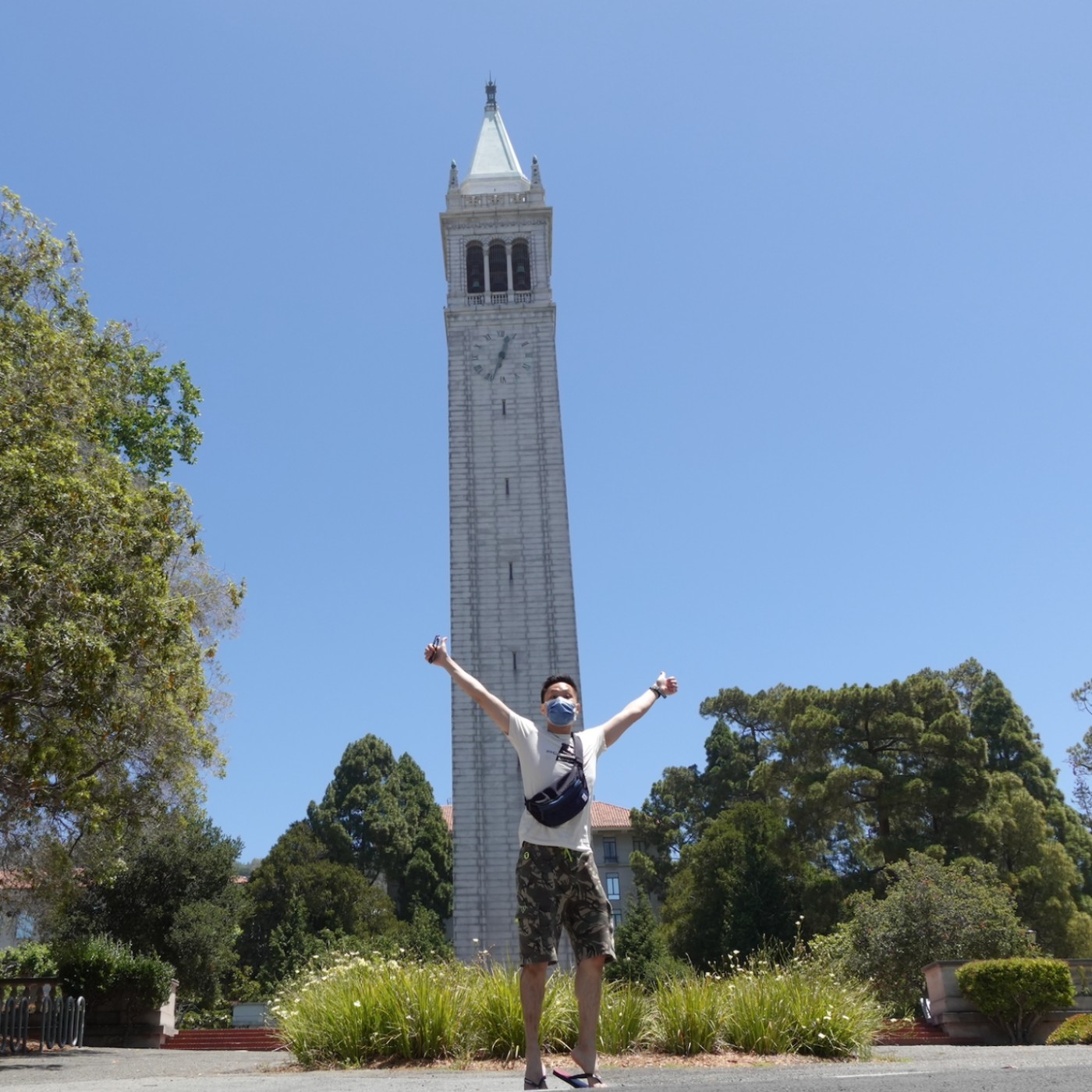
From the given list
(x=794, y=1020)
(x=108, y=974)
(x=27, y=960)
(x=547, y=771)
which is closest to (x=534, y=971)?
(x=547, y=771)

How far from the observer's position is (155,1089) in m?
5.65

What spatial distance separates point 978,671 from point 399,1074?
4341cm

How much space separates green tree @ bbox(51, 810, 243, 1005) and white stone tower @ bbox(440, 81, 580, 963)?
754 cm

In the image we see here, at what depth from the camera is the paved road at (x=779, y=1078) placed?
4.96 metres

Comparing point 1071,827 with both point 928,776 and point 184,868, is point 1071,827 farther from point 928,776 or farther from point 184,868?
point 184,868

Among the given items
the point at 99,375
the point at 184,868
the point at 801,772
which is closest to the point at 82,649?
the point at 99,375

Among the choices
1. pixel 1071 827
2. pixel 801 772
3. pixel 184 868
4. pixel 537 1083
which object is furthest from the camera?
pixel 1071 827

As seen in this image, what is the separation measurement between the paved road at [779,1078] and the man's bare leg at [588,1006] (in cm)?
17

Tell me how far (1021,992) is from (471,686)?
12.2 m

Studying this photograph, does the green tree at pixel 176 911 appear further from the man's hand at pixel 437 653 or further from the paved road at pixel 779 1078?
the man's hand at pixel 437 653

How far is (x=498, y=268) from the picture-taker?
47125 millimetres

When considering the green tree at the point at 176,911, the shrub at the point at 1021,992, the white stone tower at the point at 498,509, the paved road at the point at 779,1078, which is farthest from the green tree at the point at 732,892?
the paved road at the point at 779,1078

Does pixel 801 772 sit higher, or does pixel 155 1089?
pixel 801 772

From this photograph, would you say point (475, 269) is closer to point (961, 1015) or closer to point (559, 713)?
point (961, 1015)
